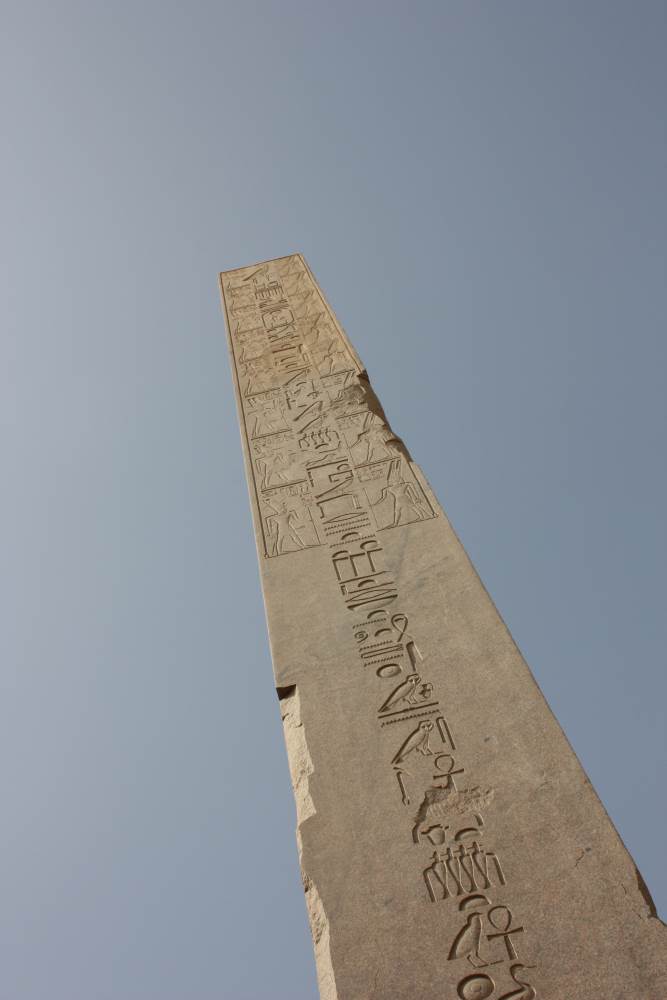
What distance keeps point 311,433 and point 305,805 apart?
7.72ft

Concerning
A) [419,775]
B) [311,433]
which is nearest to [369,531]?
[311,433]

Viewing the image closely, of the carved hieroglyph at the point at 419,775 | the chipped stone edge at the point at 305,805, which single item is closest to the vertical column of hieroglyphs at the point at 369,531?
the carved hieroglyph at the point at 419,775

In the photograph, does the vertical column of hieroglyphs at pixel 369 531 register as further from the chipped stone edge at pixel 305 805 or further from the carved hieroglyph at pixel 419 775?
the chipped stone edge at pixel 305 805

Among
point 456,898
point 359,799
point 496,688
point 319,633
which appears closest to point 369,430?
point 319,633

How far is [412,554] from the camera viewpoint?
13.7 feet

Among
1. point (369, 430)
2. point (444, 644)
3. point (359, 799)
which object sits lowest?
point (359, 799)

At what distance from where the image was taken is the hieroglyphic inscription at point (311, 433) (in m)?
4.52

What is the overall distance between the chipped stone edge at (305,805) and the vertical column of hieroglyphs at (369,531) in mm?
291

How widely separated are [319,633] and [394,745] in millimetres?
682

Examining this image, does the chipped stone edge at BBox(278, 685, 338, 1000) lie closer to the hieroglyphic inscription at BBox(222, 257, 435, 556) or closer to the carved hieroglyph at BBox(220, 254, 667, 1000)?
the carved hieroglyph at BBox(220, 254, 667, 1000)

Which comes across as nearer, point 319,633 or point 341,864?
point 341,864

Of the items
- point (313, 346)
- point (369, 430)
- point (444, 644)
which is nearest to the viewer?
point (444, 644)

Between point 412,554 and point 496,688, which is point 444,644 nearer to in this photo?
point 496,688

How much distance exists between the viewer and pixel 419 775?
3215 millimetres
